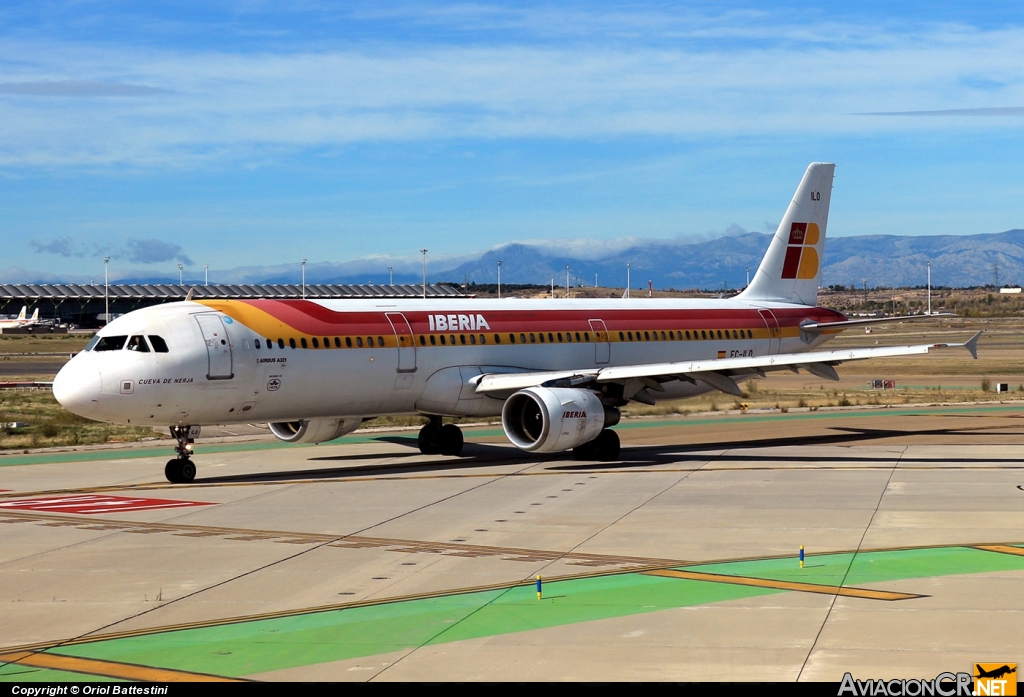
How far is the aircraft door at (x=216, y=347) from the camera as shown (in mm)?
27406

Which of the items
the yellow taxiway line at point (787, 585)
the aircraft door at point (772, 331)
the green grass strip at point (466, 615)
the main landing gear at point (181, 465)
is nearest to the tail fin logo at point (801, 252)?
the aircraft door at point (772, 331)

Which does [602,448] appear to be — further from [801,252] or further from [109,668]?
[109,668]

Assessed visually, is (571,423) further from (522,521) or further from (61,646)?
(61,646)

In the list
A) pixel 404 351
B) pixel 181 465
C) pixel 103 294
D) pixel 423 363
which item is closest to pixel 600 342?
pixel 423 363

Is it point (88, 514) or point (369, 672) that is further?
point (88, 514)

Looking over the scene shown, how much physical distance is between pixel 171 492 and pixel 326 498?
369 centimetres

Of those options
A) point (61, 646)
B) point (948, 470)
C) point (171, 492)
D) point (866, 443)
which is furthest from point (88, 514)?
point (866, 443)

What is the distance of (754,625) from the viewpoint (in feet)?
43.8

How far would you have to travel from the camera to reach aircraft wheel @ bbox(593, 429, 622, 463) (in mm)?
31391

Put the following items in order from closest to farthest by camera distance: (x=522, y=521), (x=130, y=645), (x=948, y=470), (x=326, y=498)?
(x=130, y=645) < (x=522, y=521) < (x=326, y=498) < (x=948, y=470)

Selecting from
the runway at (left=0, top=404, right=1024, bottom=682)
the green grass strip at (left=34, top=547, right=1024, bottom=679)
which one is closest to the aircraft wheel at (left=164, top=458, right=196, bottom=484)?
the runway at (left=0, top=404, right=1024, bottom=682)

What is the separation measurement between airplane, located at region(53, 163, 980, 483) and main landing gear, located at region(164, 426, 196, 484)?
1.1 inches

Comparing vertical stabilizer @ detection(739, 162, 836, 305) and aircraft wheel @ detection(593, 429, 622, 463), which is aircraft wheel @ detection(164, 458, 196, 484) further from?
vertical stabilizer @ detection(739, 162, 836, 305)

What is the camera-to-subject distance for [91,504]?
24484mm
